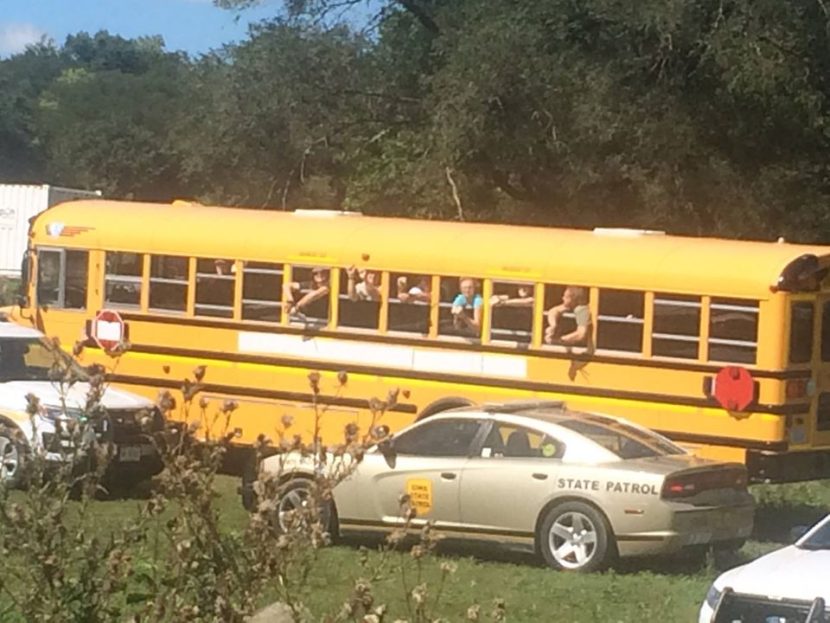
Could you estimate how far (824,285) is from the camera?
14.6 meters

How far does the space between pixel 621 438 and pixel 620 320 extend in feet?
8.19

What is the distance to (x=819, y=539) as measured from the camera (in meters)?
A: 9.22

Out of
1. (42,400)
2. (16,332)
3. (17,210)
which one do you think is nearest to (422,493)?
(42,400)

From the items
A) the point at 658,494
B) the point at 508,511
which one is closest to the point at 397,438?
the point at 508,511

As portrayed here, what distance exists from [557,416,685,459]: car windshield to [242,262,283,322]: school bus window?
15.4ft

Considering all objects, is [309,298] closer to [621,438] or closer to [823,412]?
[621,438]

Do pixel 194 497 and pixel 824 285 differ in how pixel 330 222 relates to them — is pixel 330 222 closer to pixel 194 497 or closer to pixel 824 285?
pixel 824 285

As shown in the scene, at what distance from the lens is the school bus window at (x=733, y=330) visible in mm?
14188

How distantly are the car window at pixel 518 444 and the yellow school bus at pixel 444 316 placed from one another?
1.93 m

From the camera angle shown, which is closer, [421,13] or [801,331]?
[801,331]

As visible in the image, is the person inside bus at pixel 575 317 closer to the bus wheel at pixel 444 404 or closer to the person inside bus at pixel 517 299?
the person inside bus at pixel 517 299

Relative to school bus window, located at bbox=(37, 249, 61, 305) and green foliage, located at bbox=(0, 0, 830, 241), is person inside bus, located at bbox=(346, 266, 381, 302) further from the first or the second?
green foliage, located at bbox=(0, 0, 830, 241)

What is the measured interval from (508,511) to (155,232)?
6.32 m

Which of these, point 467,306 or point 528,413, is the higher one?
point 467,306
